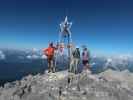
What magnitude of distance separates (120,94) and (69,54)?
10321 mm

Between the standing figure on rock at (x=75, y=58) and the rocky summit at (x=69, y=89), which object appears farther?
the standing figure on rock at (x=75, y=58)

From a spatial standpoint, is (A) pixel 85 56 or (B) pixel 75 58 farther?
(A) pixel 85 56

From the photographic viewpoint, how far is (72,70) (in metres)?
44.5

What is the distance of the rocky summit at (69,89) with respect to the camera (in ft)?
133

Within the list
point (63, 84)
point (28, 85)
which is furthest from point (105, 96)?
point (28, 85)

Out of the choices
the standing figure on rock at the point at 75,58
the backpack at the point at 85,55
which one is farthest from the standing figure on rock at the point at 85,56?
the standing figure on rock at the point at 75,58

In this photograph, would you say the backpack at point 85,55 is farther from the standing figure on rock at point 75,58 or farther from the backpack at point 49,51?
the backpack at point 49,51

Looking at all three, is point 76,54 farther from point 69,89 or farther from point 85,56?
point 69,89

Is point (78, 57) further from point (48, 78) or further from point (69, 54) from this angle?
point (48, 78)

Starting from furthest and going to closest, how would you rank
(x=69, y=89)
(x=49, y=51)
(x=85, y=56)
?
(x=85, y=56) < (x=49, y=51) < (x=69, y=89)

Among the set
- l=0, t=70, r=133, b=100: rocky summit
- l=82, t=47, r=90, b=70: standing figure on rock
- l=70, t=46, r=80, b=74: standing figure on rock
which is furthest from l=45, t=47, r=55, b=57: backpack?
l=82, t=47, r=90, b=70: standing figure on rock

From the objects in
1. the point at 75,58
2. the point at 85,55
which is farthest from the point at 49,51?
the point at 85,55

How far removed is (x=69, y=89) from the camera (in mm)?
41344

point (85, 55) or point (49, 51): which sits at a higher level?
point (49, 51)
